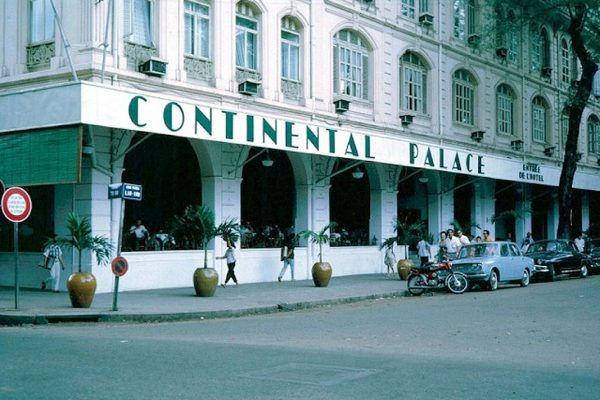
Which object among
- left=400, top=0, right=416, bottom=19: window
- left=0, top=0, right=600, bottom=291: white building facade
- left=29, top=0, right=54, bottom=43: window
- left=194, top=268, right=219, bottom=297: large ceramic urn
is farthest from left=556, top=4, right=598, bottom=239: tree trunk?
left=29, top=0, right=54, bottom=43: window

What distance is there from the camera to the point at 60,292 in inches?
776

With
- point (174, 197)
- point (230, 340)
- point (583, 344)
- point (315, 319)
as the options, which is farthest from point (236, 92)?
point (583, 344)

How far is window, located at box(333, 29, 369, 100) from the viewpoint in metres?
28.3

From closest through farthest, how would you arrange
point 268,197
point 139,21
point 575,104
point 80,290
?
point 80,290 < point 139,21 < point 268,197 < point 575,104

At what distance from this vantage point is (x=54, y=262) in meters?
19.6

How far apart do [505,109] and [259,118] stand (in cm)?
2193

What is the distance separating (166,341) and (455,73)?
88.1 feet

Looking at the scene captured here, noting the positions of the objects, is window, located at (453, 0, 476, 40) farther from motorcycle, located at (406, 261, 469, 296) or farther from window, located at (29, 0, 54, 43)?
window, located at (29, 0, 54, 43)

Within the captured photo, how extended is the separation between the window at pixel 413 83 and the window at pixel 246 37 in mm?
9111

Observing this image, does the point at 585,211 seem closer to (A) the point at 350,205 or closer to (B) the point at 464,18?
(B) the point at 464,18

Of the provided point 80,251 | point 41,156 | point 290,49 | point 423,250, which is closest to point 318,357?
point 80,251

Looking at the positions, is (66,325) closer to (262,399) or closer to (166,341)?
(166,341)

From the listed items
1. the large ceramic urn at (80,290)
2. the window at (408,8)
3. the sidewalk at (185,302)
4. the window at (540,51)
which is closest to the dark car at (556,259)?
the sidewalk at (185,302)

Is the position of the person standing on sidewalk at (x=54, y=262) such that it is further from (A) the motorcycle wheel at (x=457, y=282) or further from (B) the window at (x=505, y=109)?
(B) the window at (x=505, y=109)
